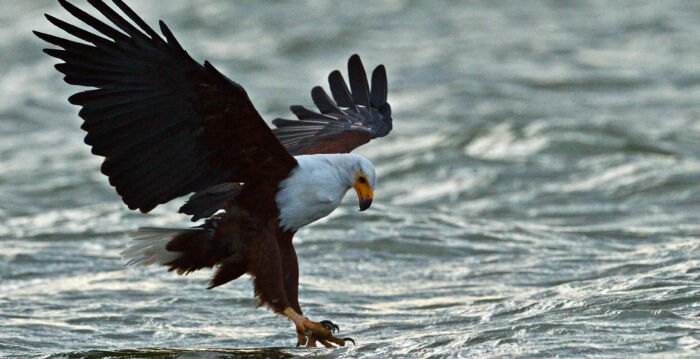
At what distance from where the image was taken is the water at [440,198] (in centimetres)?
591

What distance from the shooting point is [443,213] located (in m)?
9.73

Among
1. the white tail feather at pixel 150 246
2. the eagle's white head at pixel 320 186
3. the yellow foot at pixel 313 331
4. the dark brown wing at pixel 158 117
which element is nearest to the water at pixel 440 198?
the yellow foot at pixel 313 331

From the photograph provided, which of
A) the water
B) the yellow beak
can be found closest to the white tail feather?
the water

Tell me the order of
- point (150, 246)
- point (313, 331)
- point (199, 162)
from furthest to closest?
point (150, 246), point (313, 331), point (199, 162)

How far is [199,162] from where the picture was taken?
209 inches

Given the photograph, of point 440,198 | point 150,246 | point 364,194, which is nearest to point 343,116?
point 364,194

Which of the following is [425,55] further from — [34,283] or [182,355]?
[182,355]

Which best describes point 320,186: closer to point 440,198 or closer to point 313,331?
point 313,331

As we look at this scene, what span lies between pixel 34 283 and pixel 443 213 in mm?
3740

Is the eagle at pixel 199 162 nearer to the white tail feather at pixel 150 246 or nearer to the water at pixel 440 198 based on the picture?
the white tail feather at pixel 150 246

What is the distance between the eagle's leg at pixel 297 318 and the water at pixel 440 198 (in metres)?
0.09

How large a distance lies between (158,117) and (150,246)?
32.0 inches

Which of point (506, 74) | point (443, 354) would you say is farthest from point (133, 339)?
point (506, 74)

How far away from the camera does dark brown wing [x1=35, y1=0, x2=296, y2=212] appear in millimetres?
4914
